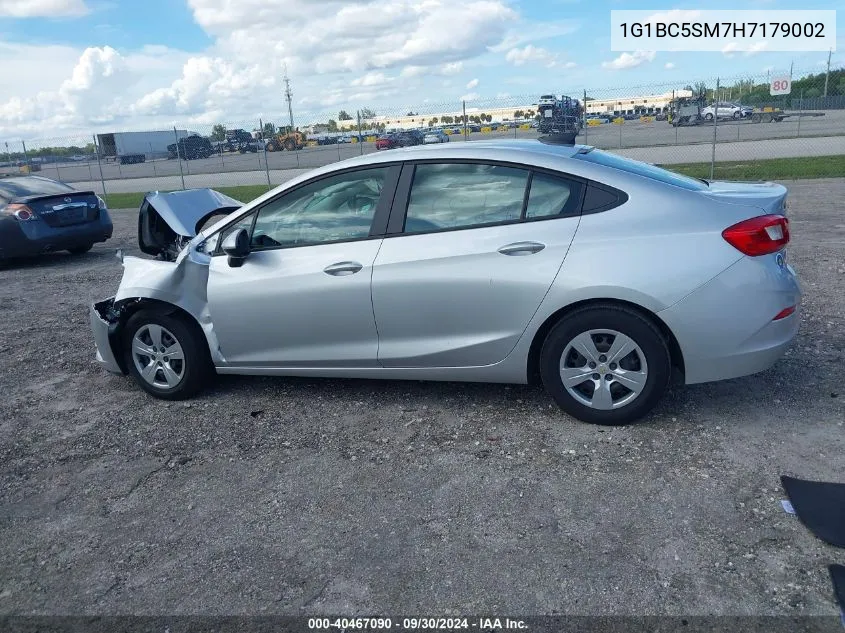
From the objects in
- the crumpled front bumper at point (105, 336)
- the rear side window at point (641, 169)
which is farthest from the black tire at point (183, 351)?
the rear side window at point (641, 169)

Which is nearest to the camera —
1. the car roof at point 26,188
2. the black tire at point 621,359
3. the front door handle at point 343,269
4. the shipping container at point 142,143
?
the black tire at point 621,359

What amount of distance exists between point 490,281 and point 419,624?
203 cm

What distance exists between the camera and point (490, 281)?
13.7 feet

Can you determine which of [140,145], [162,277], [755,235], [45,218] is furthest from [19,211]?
[140,145]

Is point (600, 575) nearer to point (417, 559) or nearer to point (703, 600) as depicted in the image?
point (703, 600)

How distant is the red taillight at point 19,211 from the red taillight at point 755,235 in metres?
9.92

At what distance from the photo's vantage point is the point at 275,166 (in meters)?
27.2

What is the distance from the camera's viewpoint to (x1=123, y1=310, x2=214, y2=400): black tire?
4.89m

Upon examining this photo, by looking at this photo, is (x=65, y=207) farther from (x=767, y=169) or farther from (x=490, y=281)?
(x=767, y=169)

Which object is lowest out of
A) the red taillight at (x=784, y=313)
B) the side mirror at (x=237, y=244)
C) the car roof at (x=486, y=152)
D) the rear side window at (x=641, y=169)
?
the red taillight at (x=784, y=313)

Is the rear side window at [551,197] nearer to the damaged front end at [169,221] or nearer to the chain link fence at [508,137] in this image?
the damaged front end at [169,221]

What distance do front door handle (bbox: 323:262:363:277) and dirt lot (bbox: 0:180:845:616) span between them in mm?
936

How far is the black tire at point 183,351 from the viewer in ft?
16.1

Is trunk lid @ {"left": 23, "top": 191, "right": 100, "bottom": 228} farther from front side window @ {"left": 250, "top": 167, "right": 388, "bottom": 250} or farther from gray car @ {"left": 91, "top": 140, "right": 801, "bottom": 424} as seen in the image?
front side window @ {"left": 250, "top": 167, "right": 388, "bottom": 250}
